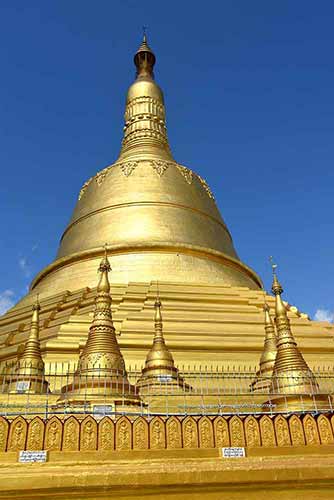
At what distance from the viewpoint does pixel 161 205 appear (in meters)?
19.2

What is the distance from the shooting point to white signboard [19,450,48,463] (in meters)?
5.45

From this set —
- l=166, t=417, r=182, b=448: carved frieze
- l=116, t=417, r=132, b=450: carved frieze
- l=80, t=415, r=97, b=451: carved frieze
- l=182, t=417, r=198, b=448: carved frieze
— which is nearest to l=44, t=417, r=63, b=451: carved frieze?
l=80, t=415, r=97, b=451: carved frieze

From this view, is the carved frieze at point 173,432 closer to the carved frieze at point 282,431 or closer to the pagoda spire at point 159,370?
the carved frieze at point 282,431

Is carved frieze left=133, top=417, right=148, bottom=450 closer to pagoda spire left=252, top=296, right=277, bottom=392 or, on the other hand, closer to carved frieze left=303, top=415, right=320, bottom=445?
carved frieze left=303, top=415, right=320, bottom=445

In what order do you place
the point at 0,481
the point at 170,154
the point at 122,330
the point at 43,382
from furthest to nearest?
the point at 170,154 < the point at 122,330 < the point at 43,382 < the point at 0,481

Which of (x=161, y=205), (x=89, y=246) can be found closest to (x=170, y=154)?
(x=161, y=205)

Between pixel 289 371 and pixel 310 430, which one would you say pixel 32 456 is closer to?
pixel 310 430

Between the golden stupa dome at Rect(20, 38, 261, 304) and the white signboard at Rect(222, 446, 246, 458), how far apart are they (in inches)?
415

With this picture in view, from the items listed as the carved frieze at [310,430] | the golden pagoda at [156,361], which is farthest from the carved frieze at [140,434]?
the carved frieze at [310,430]

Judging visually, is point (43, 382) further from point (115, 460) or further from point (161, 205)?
point (161, 205)

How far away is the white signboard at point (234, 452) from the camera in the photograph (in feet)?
19.1

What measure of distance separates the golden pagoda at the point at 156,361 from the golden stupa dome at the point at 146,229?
7 cm

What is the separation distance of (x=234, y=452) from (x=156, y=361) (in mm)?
3977

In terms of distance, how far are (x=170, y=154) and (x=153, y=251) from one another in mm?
7582
